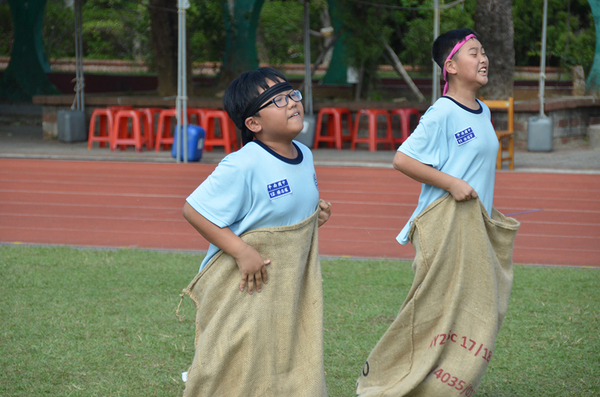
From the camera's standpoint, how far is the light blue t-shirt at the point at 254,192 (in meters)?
2.39

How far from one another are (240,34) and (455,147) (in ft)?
46.7

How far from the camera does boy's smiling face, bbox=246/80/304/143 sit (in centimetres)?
246

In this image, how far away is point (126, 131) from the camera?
14.1 m

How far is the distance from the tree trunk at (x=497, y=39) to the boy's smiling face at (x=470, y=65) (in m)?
11.7

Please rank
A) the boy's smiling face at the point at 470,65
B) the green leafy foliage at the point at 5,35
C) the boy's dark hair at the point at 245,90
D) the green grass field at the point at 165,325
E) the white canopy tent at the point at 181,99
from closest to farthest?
the boy's dark hair at the point at 245,90 → the boy's smiling face at the point at 470,65 → the green grass field at the point at 165,325 → the white canopy tent at the point at 181,99 → the green leafy foliage at the point at 5,35

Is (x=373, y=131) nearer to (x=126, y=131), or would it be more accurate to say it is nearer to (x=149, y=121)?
(x=149, y=121)

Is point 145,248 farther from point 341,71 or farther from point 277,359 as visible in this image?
point 341,71

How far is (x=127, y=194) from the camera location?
29.8ft

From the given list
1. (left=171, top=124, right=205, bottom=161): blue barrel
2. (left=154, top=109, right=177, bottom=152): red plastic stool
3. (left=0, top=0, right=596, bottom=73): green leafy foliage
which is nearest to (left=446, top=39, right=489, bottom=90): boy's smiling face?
(left=171, top=124, right=205, bottom=161): blue barrel

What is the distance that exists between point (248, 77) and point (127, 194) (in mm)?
6860

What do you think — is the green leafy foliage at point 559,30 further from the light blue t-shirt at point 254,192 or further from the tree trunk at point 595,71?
the light blue t-shirt at point 254,192

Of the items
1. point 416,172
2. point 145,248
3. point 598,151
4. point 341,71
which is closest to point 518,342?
point 416,172

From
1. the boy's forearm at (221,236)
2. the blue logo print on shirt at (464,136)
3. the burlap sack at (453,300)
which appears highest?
the blue logo print on shirt at (464,136)

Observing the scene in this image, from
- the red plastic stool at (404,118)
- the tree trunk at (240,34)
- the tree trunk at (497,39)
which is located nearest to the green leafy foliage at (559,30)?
the tree trunk at (497,39)
